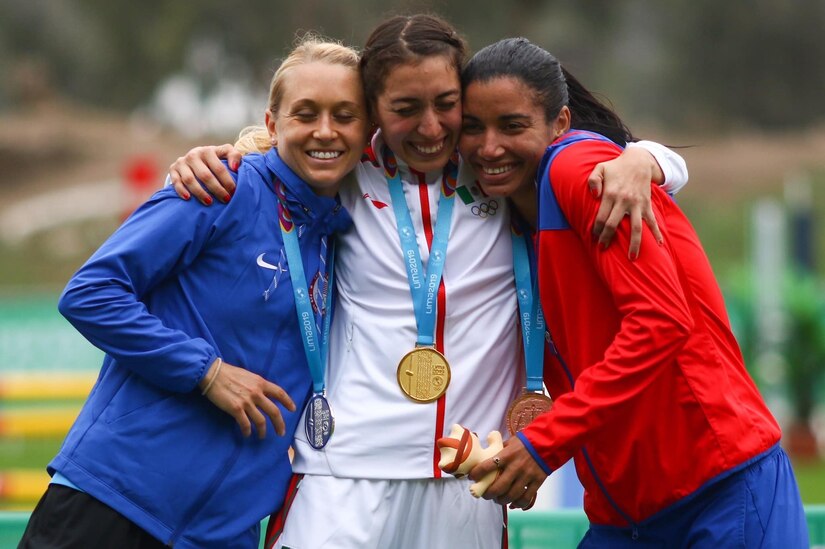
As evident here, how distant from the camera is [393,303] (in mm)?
3629

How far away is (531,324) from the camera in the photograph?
3611 mm

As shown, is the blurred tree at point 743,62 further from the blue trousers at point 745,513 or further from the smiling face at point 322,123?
the blue trousers at point 745,513

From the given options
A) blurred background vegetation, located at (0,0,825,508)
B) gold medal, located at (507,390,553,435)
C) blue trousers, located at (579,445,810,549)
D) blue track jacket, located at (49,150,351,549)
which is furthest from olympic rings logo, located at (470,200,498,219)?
blurred background vegetation, located at (0,0,825,508)

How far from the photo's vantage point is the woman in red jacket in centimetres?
314

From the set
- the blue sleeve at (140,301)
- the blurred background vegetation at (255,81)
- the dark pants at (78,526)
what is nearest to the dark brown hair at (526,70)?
the blue sleeve at (140,301)

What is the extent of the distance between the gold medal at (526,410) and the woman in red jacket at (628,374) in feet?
0.35

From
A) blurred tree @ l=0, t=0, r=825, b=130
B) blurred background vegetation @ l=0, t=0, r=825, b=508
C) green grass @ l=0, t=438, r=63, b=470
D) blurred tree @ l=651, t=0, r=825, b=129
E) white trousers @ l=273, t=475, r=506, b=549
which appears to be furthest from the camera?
blurred tree @ l=651, t=0, r=825, b=129

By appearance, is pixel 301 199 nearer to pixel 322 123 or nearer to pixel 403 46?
pixel 322 123

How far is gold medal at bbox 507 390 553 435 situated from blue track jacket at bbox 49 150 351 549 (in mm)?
596

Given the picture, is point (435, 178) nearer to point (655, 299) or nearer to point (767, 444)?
point (655, 299)

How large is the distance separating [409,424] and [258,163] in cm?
88

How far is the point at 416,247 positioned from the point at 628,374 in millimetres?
800

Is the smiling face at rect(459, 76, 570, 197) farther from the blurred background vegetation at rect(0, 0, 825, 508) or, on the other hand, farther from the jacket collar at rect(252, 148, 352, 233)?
the blurred background vegetation at rect(0, 0, 825, 508)

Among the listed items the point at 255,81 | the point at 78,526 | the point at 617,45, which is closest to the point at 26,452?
the point at 78,526
